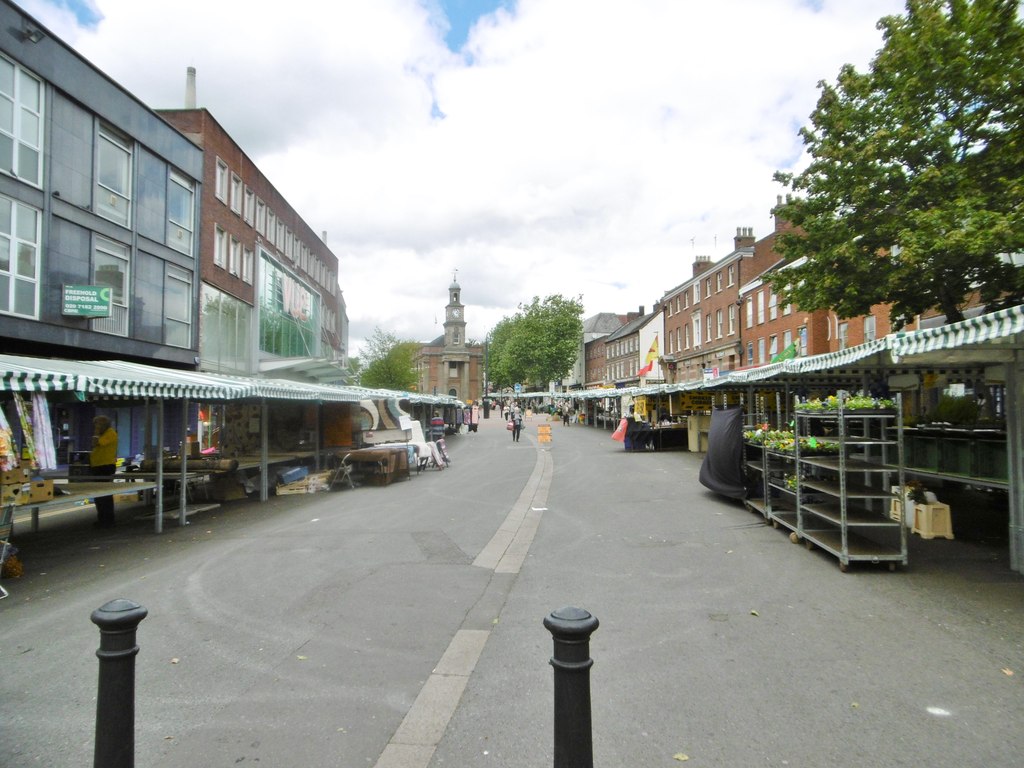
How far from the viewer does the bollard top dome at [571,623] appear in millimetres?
2480

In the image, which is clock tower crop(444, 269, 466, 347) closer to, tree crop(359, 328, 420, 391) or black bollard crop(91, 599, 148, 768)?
tree crop(359, 328, 420, 391)

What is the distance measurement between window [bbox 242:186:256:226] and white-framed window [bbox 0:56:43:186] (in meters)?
13.1

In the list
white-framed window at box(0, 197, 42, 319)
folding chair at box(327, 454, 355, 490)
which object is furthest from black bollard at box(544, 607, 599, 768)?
white-framed window at box(0, 197, 42, 319)

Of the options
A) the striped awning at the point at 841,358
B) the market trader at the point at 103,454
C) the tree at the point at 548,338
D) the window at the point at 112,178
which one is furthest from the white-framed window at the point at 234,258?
the tree at the point at 548,338

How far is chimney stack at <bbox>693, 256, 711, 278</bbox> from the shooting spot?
166ft

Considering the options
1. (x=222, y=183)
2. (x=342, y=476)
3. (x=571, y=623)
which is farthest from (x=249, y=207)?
(x=571, y=623)

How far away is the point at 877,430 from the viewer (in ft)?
35.7

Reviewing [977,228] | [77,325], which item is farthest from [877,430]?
[77,325]

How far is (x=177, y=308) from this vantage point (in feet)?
81.1

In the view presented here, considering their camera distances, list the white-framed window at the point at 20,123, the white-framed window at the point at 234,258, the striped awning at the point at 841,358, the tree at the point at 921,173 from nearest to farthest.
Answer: the striped awning at the point at 841,358, the tree at the point at 921,173, the white-framed window at the point at 20,123, the white-framed window at the point at 234,258

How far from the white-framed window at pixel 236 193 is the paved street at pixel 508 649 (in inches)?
938

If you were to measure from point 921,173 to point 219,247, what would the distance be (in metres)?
25.4

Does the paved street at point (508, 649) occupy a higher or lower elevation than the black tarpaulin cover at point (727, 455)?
lower

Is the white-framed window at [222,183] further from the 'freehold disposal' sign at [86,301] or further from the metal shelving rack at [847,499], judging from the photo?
the metal shelving rack at [847,499]
